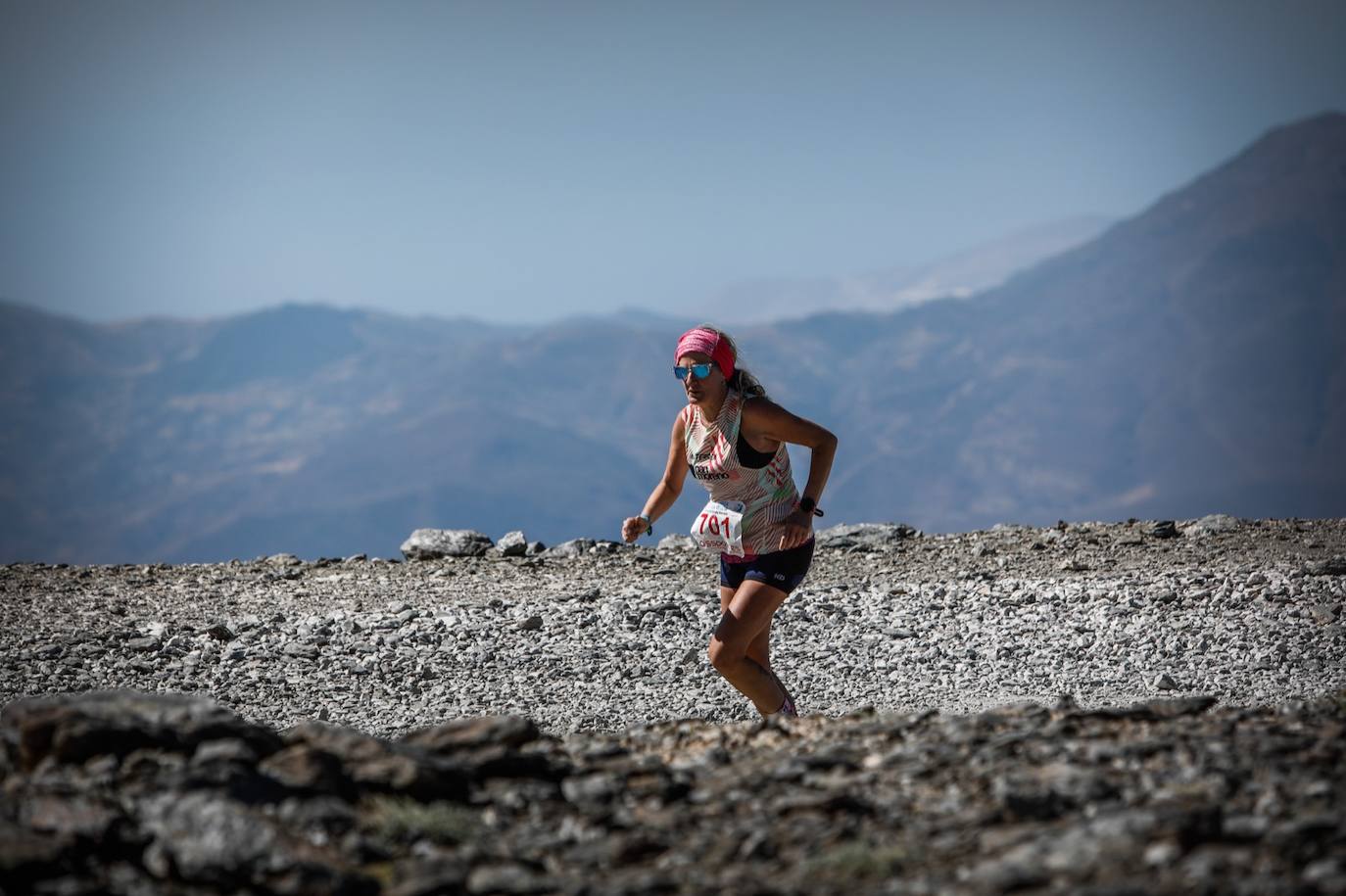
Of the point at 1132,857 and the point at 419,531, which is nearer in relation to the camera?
the point at 1132,857

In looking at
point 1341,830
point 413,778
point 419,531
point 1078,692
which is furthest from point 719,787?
point 419,531

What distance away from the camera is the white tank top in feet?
25.9

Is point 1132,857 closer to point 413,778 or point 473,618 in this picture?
point 413,778

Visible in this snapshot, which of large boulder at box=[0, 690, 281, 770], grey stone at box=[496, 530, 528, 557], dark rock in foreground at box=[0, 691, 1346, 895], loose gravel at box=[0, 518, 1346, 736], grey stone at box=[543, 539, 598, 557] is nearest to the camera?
dark rock in foreground at box=[0, 691, 1346, 895]

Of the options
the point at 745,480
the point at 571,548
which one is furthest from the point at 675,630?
the point at 745,480

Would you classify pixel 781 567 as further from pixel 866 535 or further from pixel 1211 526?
pixel 1211 526

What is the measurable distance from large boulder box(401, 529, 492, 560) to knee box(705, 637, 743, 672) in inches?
353

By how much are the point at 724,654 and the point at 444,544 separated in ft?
30.4

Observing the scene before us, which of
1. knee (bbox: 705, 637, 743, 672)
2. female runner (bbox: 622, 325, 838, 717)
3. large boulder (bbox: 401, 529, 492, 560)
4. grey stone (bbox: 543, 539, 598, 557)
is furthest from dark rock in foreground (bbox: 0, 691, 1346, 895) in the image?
large boulder (bbox: 401, 529, 492, 560)

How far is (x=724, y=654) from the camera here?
7.84m

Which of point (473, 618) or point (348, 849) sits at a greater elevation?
point (473, 618)

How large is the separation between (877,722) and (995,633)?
5880mm

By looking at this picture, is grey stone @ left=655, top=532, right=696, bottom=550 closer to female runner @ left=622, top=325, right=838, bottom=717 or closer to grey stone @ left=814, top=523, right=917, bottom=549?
grey stone @ left=814, top=523, right=917, bottom=549

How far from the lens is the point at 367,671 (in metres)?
11.9
